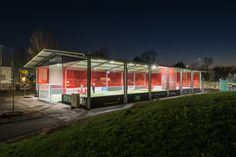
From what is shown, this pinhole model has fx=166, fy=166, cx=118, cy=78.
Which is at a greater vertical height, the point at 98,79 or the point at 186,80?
the point at 98,79

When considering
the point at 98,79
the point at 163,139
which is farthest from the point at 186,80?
the point at 163,139

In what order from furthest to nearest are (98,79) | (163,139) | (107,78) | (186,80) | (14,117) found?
1. (186,80)
2. (107,78)
3. (98,79)
4. (14,117)
5. (163,139)

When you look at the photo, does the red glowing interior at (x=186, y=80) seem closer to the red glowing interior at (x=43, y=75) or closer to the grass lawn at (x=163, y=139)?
the red glowing interior at (x=43, y=75)

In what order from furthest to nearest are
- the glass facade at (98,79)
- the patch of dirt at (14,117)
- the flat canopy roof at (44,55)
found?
the glass facade at (98,79), the flat canopy roof at (44,55), the patch of dirt at (14,117)

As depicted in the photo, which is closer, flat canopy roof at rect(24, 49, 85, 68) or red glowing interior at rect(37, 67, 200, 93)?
flat canopy roof at rect(24, 49, 85, 68)

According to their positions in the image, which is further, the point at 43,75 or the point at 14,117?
the point at 43,75

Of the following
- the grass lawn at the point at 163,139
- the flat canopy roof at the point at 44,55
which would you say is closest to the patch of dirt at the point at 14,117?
the flat canopy roof at the point at 44,55

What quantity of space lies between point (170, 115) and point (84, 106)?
26.5ft

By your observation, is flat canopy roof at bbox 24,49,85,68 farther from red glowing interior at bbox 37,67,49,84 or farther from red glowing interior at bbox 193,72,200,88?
red glowing interior at bbox 193,72,200,88

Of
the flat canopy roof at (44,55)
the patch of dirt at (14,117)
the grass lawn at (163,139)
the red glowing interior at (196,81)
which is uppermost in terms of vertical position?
the flat canopy roof at (44,55)

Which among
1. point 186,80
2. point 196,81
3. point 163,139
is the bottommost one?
point 163,139

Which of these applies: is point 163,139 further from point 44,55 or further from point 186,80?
point 186,80

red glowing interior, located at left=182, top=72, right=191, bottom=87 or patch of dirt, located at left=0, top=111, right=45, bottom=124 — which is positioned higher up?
red glowing interior, located at left=182, top=72, right=191, bottom=87

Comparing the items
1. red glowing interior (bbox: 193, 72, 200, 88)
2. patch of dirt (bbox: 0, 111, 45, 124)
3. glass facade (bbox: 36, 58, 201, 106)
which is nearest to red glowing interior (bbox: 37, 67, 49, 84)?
glass facade (bbox: 36, 58, 201, 106)
